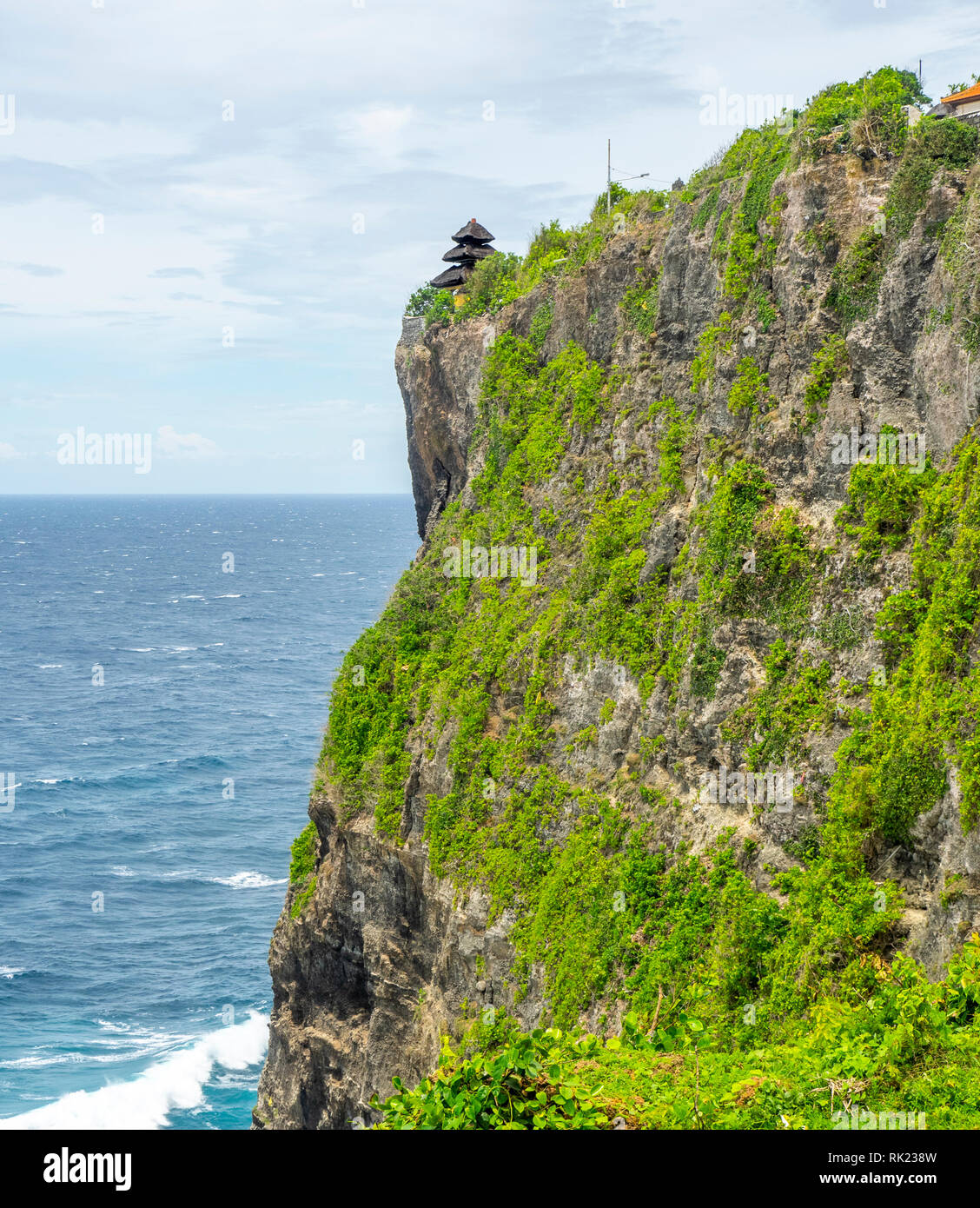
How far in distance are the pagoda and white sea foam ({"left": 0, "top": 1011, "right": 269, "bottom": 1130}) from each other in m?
37.1

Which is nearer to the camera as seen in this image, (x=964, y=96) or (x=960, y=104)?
(x=964, y=96)

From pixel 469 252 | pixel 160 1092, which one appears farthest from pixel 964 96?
pixel 160 1092

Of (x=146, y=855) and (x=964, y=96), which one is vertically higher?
(x=964, y=96)

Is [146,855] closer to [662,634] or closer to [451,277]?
[451,277]

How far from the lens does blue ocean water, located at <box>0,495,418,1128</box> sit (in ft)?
164

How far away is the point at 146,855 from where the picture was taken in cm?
7100

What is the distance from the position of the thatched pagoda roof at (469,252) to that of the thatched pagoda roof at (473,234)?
9.3 inches

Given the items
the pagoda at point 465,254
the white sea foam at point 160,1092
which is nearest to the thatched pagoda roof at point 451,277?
the pagoda at point 465,254

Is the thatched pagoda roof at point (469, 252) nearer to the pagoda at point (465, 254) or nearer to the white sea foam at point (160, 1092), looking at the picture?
the pagoda at point (465, 254)

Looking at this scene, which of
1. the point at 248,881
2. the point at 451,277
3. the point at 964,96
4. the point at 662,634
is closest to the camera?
the point at 964,96

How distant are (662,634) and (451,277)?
24.6 metres

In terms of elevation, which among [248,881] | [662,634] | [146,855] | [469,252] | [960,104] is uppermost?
[469,252]

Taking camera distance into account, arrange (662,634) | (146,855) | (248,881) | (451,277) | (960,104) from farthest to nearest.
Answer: (146,855) < (248,881) < (451,277) < (662,634) < (960,104)
